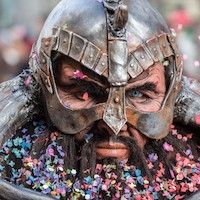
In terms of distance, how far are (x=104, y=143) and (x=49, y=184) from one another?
275 mm

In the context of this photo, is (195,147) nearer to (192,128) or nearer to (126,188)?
(192,128)

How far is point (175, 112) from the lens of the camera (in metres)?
5.47

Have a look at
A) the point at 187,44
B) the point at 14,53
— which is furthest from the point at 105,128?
the point at 14,53

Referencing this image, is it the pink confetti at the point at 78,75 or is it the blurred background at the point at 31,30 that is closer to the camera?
the pink confetti at the point at 78,75

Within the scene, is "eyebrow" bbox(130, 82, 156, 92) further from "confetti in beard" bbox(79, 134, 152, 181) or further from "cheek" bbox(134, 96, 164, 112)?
"confetti in beard" bbox(79, 134, 152, 181)

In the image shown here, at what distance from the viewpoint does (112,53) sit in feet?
16.5

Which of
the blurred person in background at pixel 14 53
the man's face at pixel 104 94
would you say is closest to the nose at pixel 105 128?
the man's face at pixel 104 94

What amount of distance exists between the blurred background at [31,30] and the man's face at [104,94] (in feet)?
1.13

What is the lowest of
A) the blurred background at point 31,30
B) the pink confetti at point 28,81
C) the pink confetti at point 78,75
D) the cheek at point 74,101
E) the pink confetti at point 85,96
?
the blurred background at point 31,30

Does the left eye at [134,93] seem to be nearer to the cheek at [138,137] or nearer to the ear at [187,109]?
the cheek at [138,137]

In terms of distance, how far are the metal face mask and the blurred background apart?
1.13 ft

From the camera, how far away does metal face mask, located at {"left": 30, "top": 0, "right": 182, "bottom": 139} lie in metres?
5.04

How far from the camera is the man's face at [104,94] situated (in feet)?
16.8

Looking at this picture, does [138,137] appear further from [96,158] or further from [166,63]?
[166,63]
